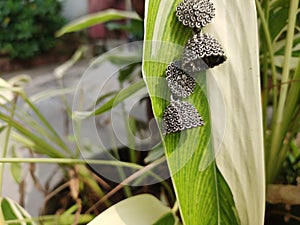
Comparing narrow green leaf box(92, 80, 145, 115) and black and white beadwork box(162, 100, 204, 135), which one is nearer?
black and white beadwork box(162, 100, 204, 135)

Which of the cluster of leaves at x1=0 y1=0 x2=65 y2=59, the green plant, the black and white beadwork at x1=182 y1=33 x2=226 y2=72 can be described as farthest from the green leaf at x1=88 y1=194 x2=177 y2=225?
the cluster of leaves at x1=0 y1=0 x2=65 y2=59

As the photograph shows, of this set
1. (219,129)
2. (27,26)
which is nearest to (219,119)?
(219,129)

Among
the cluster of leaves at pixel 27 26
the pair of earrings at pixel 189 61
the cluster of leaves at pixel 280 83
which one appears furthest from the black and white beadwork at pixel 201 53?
the cluster of leaves at pixel 27 26

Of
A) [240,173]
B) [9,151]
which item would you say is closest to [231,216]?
[240,173]

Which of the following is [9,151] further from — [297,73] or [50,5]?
[50,5]

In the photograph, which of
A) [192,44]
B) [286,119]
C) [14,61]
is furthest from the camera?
[14,61]

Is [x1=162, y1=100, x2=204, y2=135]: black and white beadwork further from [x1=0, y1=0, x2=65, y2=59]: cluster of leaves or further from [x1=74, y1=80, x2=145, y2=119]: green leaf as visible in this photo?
[x1=0, y1=0, x2=65, y2=59]: cluster of leaves

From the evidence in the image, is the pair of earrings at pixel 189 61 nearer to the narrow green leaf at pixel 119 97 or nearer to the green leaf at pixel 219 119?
the green leaf at pixel 219 119
